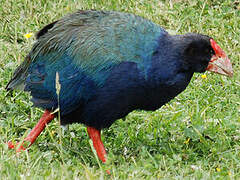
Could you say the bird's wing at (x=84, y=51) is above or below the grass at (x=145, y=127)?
above

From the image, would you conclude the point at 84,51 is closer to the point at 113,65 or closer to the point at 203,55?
the point at 113,65

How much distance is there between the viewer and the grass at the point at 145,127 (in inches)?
154

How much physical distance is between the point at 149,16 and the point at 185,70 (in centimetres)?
237

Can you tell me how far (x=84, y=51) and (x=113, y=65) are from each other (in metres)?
0.25

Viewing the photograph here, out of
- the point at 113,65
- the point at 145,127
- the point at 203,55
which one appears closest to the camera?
the point at 113,65

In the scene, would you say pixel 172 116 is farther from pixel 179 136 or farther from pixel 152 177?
pixel 152 177

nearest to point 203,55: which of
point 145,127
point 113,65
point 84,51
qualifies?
point 113,65

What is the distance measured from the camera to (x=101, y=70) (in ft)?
13.4

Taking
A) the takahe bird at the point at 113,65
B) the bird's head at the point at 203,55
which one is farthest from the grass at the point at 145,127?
the bird's head at the point at 203,55

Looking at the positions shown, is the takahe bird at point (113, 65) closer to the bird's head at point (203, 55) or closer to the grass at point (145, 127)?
the bird's head at point (203, 55)

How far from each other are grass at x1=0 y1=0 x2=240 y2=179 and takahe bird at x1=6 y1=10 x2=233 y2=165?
1.07ft

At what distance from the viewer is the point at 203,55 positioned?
4176 millimetres

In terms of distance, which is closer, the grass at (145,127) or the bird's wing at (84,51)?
the grass at (145,127)

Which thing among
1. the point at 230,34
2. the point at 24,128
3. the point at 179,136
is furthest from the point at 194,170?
the point at 230,34
